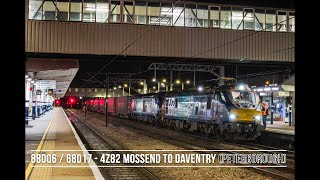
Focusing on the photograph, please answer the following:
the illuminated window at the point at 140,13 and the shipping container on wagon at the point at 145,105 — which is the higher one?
the illuminated window at the point at 140,13

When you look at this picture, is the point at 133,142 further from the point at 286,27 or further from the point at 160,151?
the point at 286,27

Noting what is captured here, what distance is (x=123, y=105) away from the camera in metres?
51.3

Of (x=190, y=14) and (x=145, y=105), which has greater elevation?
(x=190, y=14)

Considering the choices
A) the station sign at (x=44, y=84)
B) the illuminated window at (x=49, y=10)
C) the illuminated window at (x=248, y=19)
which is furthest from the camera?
the station sign at (x=44, y=84)

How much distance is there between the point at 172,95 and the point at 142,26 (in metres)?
7.27

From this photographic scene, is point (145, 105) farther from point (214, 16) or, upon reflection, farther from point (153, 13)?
point (214, 16)

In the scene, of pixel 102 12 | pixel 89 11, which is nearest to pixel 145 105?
pixel 102 12

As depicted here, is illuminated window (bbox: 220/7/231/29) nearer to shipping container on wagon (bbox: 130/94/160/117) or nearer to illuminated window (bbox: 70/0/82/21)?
shipping container on wagon (bbox: 130/94/160/117)

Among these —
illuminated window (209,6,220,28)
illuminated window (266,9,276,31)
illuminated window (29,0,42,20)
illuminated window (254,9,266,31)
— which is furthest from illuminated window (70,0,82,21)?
illuminated window (266,9,276,31)

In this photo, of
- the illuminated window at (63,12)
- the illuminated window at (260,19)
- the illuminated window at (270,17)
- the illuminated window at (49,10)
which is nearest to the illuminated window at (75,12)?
the illuminated window at (63,12)

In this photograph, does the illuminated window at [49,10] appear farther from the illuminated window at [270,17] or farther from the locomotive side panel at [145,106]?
the illuminated window at [270,17]

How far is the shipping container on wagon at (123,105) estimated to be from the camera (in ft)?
157
